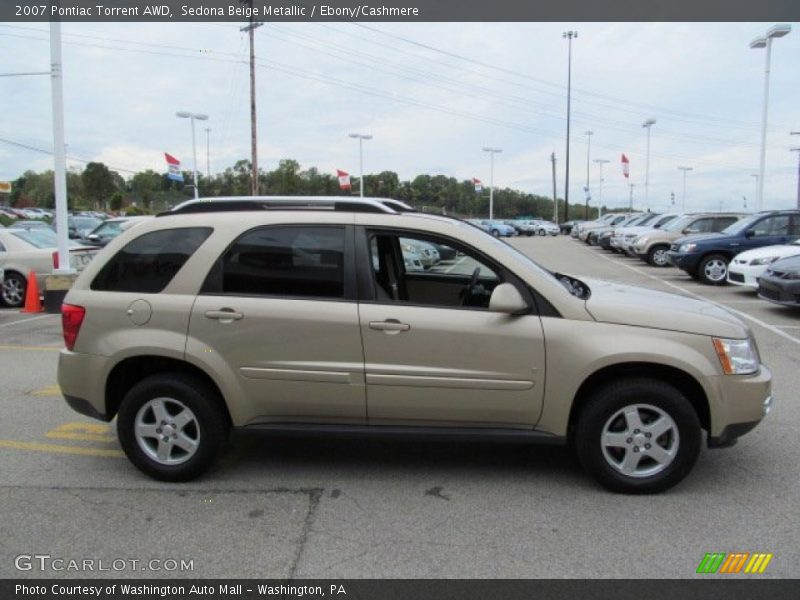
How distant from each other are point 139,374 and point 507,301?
2.49 metres

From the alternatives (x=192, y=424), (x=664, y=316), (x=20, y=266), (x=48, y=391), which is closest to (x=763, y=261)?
(x=664, y=316)

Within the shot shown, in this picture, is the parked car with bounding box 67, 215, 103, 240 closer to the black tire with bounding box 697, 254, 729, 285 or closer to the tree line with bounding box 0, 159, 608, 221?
the tree line with bounding box 0, 159, 608, 221

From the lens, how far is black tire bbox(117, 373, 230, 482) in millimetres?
4090

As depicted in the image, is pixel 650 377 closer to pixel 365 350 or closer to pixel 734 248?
pixel 365 350

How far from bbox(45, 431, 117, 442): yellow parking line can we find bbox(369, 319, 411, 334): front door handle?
2520 millimetres

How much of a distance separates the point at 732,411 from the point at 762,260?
10715mm

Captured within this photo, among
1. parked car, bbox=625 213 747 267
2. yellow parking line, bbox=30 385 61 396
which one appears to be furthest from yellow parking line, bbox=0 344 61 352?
parked car, bbox=625 213 747 267

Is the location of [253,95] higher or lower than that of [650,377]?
higher

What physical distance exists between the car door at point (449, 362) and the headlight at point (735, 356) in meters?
1.06

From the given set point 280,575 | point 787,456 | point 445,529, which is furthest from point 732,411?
point 280,575

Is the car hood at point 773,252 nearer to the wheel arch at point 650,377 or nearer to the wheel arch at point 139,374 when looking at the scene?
the wheel arch at point 650,377

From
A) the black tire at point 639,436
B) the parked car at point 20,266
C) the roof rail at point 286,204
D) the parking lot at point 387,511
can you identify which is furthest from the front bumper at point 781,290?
the parked car at point 20,266

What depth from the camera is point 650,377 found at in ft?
12.9

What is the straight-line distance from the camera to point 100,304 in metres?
4.22
